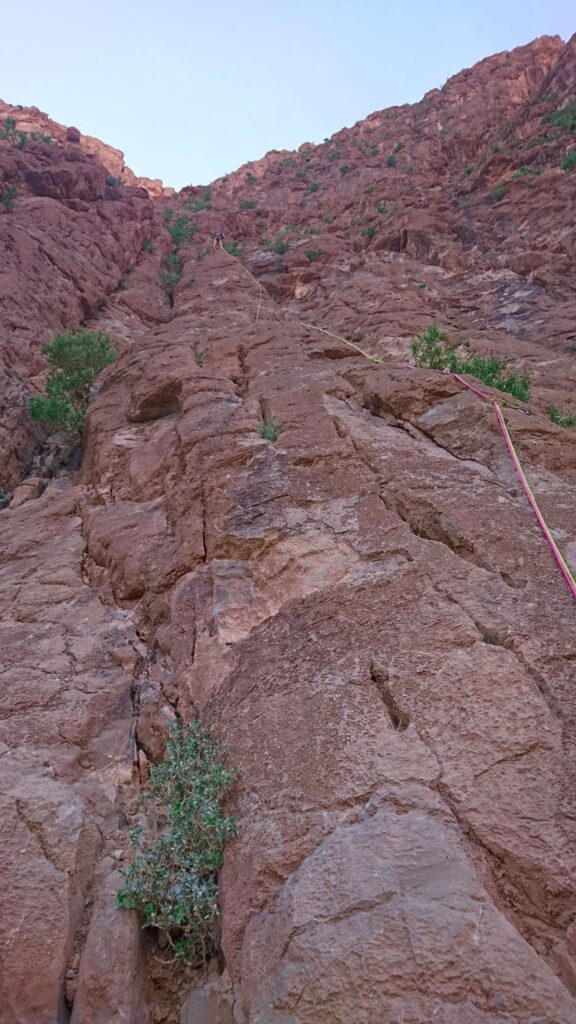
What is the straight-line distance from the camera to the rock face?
9.33 ft

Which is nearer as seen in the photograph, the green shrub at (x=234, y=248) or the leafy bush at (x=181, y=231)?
the green shrub at (x=234, y=248)

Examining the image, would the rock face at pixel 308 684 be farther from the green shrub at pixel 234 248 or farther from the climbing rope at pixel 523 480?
the green shrub at pixel 234 248

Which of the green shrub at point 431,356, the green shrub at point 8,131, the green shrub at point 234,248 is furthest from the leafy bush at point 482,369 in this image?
the green shrub at point 8,131

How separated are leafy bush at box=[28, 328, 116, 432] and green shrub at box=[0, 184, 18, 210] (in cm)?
1153

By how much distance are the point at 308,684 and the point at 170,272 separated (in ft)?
80.0

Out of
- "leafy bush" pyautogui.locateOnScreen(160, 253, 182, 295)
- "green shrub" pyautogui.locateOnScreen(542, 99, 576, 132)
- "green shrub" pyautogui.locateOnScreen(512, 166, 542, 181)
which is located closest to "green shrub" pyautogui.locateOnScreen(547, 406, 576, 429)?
"green shrub" pyautogui.locateOnScreen(512, 166, 542, 181)

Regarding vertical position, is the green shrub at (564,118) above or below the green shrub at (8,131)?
below

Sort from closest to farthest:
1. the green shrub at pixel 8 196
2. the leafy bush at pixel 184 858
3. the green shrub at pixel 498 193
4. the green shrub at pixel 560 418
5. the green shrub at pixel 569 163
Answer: the leafy bush at pixel 184 858 → the green shrub at pixel 560 418 → the green shrub at pixel 569 163 → the green shrub at pixel 8 196 → the green shrub at pixel 498 193

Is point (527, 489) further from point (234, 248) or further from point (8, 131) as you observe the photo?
point (8, 131)

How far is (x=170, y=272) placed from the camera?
81.6ft

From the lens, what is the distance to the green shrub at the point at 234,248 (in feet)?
82.6

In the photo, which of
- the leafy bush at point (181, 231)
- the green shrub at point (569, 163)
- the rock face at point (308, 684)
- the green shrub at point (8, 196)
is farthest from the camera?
the leafy bush at point (181, 231)

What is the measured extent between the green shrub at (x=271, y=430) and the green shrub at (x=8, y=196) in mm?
19331

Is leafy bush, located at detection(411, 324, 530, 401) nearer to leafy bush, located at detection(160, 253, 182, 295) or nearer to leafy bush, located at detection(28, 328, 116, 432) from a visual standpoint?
leafy bush, located at detection(28, 328, 116, 432)
